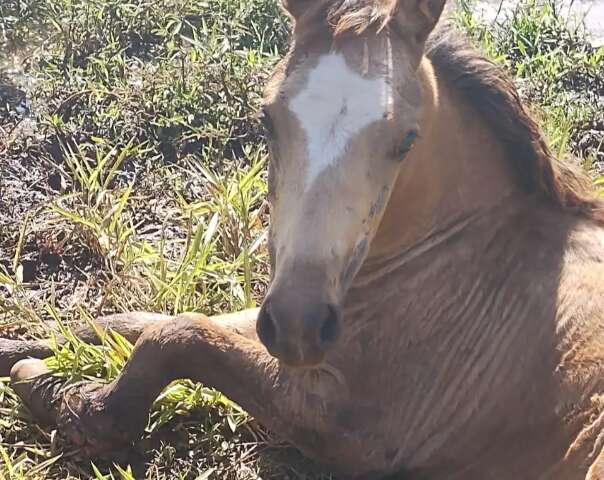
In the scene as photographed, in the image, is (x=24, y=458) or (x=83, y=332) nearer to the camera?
(x=24, y=458)

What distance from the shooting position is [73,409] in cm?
374

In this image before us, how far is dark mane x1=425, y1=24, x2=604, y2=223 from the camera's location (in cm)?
352

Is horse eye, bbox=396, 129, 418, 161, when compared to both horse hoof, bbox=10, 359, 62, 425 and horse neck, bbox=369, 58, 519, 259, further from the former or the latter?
horse hoof, bbox=10, 359, 62, 425

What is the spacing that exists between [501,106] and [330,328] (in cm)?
119

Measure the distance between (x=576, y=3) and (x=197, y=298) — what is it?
3.70 meters

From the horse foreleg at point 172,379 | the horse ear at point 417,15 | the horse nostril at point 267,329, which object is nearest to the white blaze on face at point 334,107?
the horse ear at point 417,15

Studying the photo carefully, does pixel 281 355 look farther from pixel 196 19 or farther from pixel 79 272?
pixel 196 19

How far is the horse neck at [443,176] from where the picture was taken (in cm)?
335

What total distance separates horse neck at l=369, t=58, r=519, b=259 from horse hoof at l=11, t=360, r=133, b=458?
112 cm

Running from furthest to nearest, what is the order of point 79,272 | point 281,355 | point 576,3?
point 576,3 → point 79,272 → point 281,355

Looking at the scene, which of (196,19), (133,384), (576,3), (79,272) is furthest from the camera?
(576,3)

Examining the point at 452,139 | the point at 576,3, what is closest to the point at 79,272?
the point at 452,139

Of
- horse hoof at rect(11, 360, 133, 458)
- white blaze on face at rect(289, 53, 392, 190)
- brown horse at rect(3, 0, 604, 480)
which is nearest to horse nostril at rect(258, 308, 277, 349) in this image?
white blaze on face at rect(289, 53, 392, 190)

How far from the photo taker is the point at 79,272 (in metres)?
4.70
